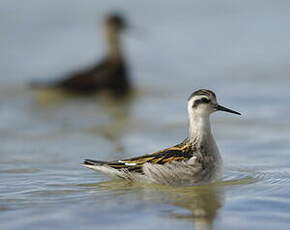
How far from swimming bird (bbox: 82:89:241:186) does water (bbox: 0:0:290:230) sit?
0.61 ft

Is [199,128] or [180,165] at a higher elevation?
[199,128]

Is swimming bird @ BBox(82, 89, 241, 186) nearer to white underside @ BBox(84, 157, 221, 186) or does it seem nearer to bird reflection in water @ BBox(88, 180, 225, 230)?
white underside @ BBox(84, 157, 221, 186)

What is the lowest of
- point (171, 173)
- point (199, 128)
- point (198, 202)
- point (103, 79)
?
point (198, 202)

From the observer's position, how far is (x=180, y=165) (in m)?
10.3

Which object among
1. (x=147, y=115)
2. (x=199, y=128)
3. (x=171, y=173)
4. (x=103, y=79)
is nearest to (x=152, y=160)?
(x=171, y=173)

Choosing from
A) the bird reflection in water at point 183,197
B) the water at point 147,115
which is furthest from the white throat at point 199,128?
the bird reflection in water at point 183,197

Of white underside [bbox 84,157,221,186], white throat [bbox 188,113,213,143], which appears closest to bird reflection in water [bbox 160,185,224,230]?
white underside [bbox 84,157,221,186]

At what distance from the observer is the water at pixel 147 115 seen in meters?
8.87

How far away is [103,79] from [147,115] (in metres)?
3.37

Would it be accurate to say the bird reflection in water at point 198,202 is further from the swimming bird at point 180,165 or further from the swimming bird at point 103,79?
the swimming bird at point 103,79

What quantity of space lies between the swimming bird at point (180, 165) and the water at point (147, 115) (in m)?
0.19

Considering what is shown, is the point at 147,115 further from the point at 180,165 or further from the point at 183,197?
the point at 183,197

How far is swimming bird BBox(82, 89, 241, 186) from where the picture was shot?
10219 mm

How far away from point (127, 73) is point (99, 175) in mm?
8406
